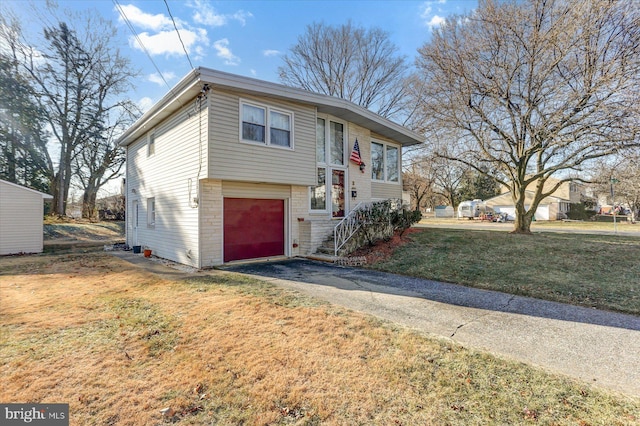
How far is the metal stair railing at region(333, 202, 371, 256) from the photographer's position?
32.1ft

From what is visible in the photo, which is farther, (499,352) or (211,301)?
(211,301)

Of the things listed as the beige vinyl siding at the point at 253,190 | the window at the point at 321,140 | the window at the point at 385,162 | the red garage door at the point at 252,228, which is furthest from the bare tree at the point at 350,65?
the red garage door at the point at 252,228

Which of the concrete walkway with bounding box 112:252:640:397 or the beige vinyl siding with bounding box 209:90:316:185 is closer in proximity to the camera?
the concrete walkway with bounding box 112:252:640:397

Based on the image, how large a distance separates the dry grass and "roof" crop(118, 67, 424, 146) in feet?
18.7

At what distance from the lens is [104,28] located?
23094 millimetres

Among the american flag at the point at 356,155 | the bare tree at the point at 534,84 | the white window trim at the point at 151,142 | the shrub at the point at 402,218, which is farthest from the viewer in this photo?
the american flag at the point at 356,155

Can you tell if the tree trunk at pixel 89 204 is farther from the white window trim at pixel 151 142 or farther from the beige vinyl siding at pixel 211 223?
the beige vinyl siding at pixel 211 223

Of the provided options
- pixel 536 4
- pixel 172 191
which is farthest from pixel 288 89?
pixel 536 4

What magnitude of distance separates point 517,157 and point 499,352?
474 inches

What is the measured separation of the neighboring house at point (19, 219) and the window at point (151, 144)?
247 inches

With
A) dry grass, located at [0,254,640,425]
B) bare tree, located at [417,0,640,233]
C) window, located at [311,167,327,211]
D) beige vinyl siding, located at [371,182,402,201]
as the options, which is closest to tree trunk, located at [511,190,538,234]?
bare tree, located at [417,0,640,233]

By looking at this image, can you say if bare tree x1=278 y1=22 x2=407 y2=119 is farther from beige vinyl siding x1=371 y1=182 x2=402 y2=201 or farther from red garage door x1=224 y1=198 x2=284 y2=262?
red garage door x1=224 y1=198 x2=284 y2=262

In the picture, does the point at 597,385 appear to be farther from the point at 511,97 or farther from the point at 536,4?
the point at 536,4

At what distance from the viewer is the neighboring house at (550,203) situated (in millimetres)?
36375
